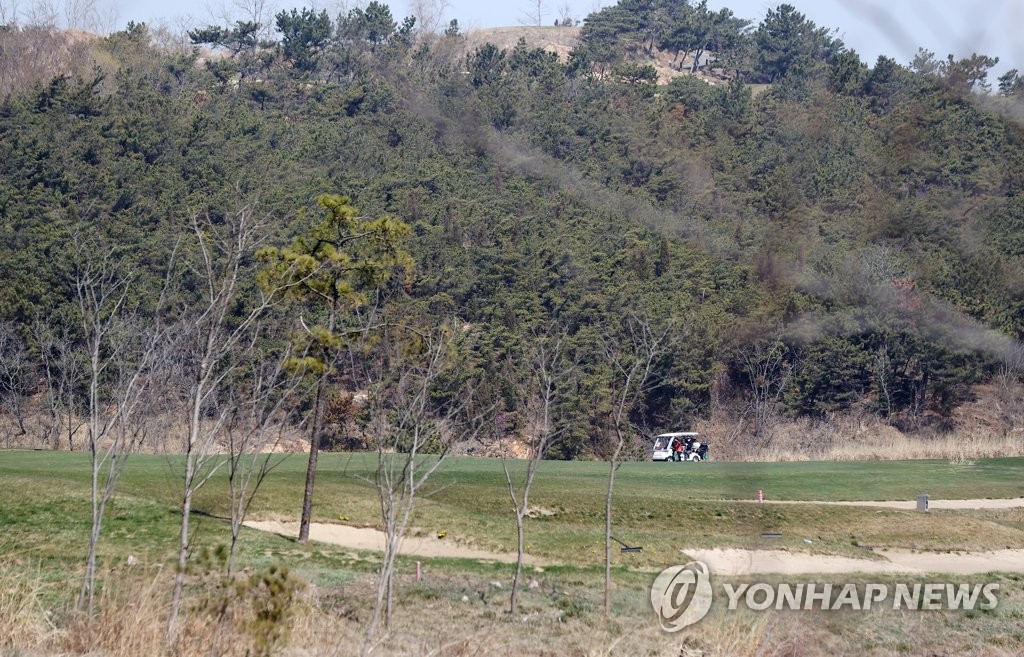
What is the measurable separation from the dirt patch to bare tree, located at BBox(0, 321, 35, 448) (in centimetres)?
2488

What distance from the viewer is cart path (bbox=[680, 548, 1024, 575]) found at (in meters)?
20.1

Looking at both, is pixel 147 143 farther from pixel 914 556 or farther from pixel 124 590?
pixel 124 590

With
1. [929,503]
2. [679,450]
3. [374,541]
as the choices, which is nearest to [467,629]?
[374,541]

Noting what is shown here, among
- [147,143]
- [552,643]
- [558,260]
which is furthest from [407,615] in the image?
[147,143]

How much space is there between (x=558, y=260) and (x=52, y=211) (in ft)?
81.6

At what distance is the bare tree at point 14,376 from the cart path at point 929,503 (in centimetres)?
2954

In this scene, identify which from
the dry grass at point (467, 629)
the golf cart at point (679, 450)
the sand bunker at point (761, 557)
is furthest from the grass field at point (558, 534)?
the golf cart at point (679, 450)

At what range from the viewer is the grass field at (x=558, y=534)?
46.0 feet

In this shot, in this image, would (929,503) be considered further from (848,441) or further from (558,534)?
(848,441)

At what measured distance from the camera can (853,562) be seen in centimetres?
2117

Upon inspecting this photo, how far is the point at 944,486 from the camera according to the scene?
31.2m

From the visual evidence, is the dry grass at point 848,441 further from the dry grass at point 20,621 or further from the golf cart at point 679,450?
the dry grass at point 20,621

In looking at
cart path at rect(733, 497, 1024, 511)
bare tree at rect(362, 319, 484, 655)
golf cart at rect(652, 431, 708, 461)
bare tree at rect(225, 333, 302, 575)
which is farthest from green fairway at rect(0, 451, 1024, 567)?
golf cart at rect(652, 431, 708, 461)

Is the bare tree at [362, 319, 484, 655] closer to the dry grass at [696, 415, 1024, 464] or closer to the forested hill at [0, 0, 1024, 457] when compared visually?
the dry grass at [696, 415, 1024, 464]
